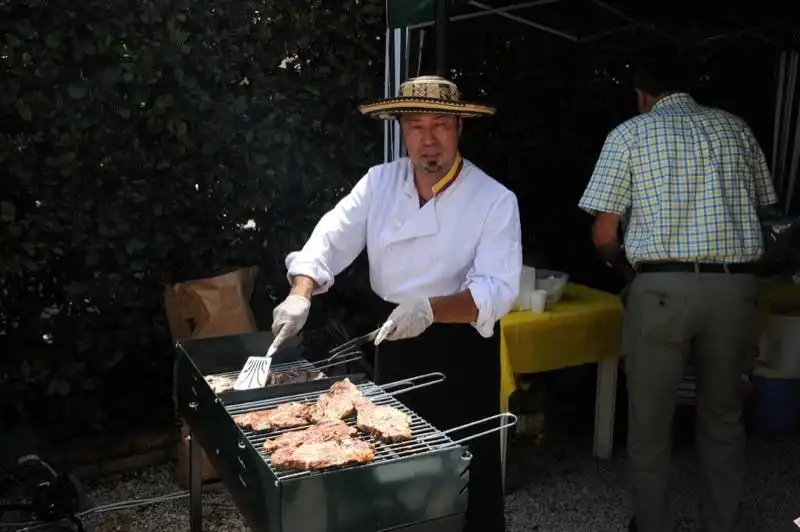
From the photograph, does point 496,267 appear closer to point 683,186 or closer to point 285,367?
point 285,367

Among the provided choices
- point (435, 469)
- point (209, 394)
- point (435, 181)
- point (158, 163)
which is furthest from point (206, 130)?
point (435, 469)

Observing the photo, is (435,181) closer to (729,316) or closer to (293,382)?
(293,382)

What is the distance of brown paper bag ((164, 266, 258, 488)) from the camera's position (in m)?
3.85

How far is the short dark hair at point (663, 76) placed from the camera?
141 inches

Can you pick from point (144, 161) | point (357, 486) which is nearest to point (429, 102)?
point (357, 486)

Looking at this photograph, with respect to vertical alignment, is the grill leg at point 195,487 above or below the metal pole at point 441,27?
below

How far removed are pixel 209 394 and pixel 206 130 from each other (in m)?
1.99

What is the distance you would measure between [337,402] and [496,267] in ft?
2.51

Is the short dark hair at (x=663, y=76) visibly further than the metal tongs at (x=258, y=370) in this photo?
Yes

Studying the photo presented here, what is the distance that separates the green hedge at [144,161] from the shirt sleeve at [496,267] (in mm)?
1817

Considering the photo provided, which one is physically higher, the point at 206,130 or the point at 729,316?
the point at 206,130

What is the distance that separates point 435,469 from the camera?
192cm

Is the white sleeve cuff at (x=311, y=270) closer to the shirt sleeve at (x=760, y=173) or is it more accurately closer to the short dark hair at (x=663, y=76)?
the short dark hair at (x=663, y=76)

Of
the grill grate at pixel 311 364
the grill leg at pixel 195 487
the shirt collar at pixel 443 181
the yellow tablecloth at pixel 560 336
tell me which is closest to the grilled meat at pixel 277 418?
the grill grate at pixel 311 364
